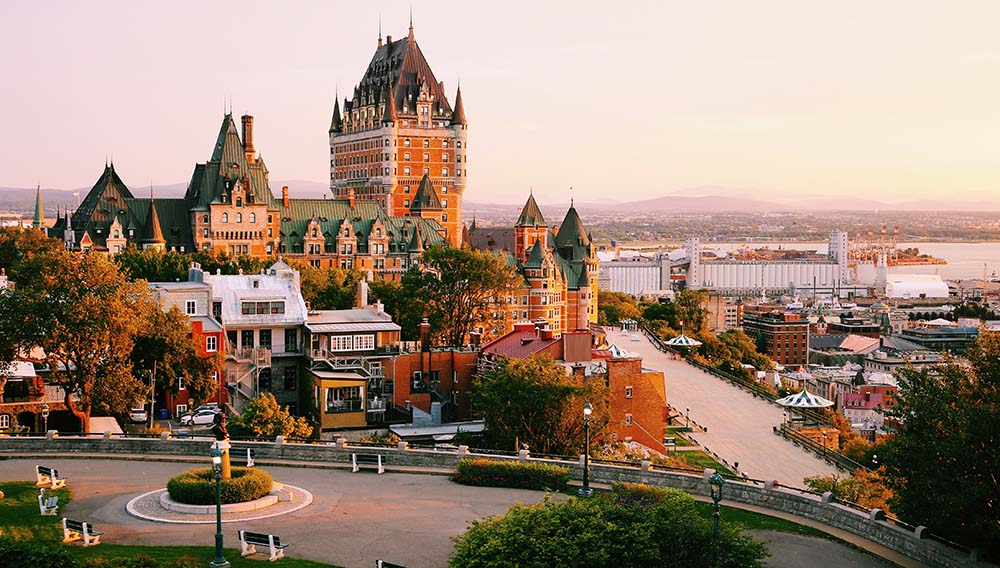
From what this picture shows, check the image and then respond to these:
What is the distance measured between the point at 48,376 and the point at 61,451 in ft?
47.5

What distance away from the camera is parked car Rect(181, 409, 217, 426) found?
51612mm

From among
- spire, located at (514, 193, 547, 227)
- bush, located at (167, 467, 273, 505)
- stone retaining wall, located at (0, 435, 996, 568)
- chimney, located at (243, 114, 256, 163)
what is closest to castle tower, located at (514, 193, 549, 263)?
spire, located at (514, 193, 547, 227)

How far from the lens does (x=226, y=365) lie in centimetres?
5691

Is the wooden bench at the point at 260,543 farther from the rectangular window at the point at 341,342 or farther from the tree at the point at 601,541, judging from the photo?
the rectangular window at the point at 341,342

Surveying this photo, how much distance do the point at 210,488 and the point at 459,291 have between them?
4685 cm

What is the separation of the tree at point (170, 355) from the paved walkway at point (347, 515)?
12.5m

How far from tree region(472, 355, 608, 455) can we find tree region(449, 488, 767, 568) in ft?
61.1

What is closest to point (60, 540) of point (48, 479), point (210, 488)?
point (210, 488)

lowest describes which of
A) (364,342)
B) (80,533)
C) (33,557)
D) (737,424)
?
(737,424)

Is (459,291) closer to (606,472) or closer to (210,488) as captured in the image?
(606,472)

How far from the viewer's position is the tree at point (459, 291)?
76.8 m

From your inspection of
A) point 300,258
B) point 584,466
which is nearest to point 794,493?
point 584,466

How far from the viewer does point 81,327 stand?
4644cm

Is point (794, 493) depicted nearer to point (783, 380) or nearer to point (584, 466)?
point (584, 466)
